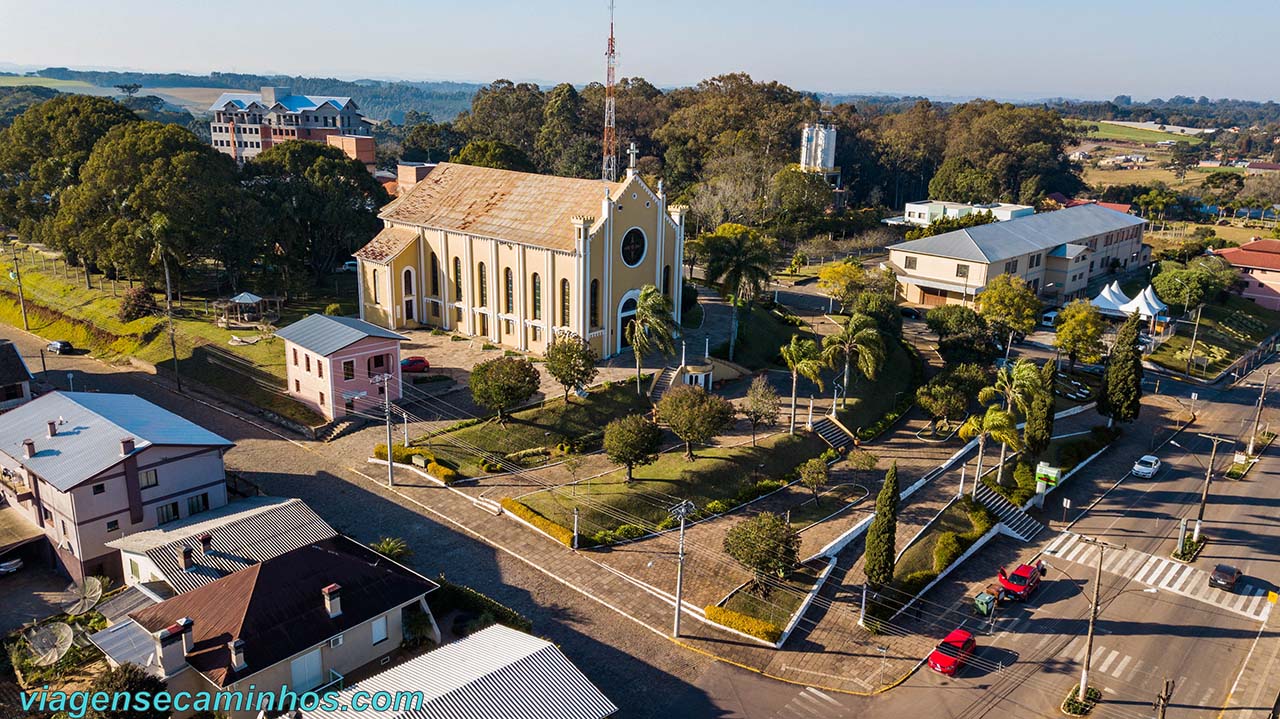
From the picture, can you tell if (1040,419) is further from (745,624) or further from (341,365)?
(341,365)

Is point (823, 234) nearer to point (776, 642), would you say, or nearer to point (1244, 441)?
point (1244, 441)

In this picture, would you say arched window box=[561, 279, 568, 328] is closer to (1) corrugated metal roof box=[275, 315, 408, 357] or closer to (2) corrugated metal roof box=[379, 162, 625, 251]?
(2) corrugated metal roof box=[379, 162, 625, 251]

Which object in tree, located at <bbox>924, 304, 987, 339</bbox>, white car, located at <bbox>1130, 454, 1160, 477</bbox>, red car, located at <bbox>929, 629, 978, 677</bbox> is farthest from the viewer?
tree, located at <bbox>924, 304, 987, 339</bbox>

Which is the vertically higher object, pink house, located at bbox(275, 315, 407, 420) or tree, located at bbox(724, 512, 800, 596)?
pink house, located at bbox(275, 315, 407, 420)

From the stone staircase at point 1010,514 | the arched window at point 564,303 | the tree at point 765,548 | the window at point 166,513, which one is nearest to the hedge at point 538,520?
the tree at point 765,548

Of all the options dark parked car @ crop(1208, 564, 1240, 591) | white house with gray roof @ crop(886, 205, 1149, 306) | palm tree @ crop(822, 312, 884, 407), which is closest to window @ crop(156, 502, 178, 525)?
palm tree @ crop(822, 312, 884, 407)

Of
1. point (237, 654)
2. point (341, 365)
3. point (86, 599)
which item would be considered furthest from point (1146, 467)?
point (86, 599)

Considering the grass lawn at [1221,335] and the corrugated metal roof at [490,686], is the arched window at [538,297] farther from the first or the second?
the grass lawn at [1221,335]
